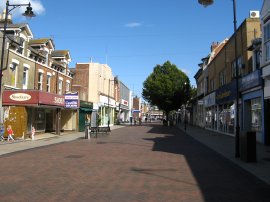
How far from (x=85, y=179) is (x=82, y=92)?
123 feet

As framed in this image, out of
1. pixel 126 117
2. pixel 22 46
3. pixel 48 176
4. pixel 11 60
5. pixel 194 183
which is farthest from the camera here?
pixel 126 117

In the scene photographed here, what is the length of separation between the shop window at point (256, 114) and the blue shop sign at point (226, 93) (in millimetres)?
4112

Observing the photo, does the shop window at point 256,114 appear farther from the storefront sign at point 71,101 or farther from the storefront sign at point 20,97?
the storefront sign at point 20,97

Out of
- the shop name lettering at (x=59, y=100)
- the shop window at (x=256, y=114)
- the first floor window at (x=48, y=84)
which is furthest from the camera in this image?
the first floor window at (x=48, y=84)

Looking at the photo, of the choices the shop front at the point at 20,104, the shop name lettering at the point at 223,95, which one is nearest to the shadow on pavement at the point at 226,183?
the shop front at the point at 20,104

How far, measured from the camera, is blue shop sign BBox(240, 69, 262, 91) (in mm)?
22406

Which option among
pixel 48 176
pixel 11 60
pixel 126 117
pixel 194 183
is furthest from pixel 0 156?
pixel 126 117

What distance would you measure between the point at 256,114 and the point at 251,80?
8.14 feet

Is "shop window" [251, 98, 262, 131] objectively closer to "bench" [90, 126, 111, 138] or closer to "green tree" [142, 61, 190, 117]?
"bench" [90, 126, 111, 138]

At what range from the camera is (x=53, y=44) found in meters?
34.7

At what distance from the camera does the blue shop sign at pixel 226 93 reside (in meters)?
30.1

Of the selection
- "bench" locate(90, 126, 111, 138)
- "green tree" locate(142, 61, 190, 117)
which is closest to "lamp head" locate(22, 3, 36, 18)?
"bench" locate(90, 126, 111, 138)

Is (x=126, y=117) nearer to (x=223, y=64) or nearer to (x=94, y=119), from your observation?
(x=94, y=119)

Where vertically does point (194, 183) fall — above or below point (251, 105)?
below
